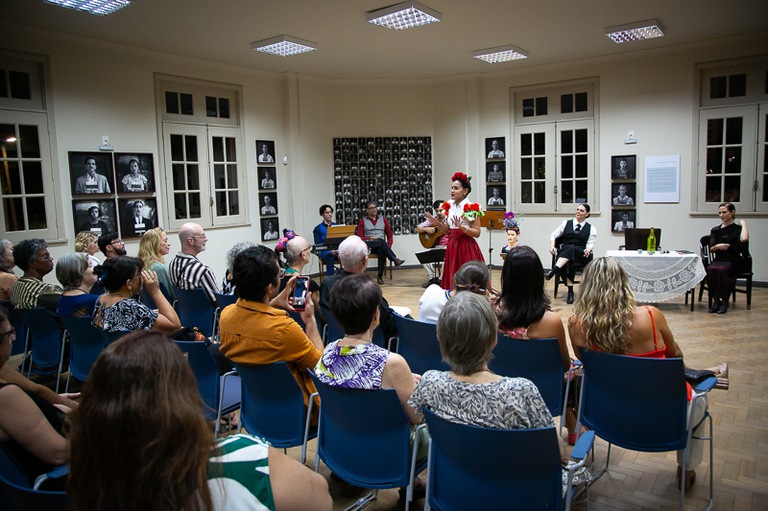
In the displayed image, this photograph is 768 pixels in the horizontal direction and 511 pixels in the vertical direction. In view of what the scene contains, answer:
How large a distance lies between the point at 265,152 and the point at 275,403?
7917mm

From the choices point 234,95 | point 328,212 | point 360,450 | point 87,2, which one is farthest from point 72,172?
point 360,450

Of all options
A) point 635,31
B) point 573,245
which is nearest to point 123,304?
point 573,245

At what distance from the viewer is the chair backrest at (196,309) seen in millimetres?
4723

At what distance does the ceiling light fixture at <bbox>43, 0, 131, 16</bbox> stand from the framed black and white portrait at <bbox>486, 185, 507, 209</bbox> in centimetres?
702

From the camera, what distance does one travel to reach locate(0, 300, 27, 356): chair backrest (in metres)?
4.60

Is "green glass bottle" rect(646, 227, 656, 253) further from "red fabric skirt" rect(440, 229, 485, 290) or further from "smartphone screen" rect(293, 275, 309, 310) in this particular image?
"smartphone screen" rect(293, 275, 309, 310)

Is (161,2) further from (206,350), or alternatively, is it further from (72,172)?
(206,350)

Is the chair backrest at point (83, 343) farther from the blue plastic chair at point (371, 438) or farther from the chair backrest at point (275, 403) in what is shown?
the blue plastic chair at point (371, 438)

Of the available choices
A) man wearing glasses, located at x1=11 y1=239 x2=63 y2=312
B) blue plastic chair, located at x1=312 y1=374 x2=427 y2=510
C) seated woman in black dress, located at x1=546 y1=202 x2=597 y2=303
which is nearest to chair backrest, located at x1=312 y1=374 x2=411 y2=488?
blue plastic chair, located at x1=312 y1=374 x2=427 y2=510

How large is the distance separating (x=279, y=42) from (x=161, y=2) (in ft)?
6.47

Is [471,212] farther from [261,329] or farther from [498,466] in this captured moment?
[498,466]

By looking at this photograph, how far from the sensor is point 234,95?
9.64 metres

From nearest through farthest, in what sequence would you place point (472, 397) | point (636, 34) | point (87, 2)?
point (472, 397)
point (87, 2)
point (636, 34)

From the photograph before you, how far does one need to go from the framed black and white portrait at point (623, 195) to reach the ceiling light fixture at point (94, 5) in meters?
7.91
